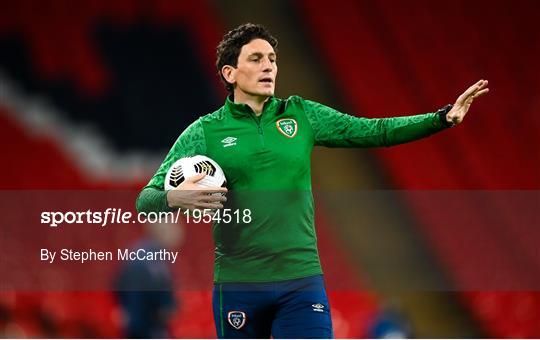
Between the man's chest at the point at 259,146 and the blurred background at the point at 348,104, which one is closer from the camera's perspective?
the man's chest at the point at 259,146

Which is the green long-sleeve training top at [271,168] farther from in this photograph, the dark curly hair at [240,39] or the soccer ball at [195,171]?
the dark curly hair at [240,39]

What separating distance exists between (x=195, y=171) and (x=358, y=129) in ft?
2.04

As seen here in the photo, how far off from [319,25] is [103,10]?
1.60 metres

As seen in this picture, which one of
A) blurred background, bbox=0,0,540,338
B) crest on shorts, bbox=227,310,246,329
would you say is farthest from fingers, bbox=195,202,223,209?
blurred background, bbox=0,0,540,338

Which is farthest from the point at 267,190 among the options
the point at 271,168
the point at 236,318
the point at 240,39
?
the point at 240,39

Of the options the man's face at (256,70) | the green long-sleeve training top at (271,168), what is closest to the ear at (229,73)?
the man's face at (256,70)

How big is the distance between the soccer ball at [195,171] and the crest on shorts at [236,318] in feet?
1.47

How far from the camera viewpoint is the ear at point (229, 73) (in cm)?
350

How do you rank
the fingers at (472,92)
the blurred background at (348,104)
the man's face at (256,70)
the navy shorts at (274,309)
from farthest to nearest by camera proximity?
1. the blurred background at (348,104)
2. the man's face at (256,70)
3. the fingers at (472,92)
4. the navy shorts at (274,309)

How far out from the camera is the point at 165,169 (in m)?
3.37

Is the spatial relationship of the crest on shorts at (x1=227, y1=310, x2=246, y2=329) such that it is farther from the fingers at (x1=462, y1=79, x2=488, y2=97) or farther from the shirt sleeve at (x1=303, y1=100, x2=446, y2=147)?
the fingers at (x1=462, y1=79, x2=488, y2=97)

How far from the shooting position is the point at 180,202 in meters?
3.19

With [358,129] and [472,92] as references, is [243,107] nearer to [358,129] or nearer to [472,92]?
[358,129]

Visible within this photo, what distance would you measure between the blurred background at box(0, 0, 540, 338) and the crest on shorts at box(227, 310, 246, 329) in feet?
11.4
